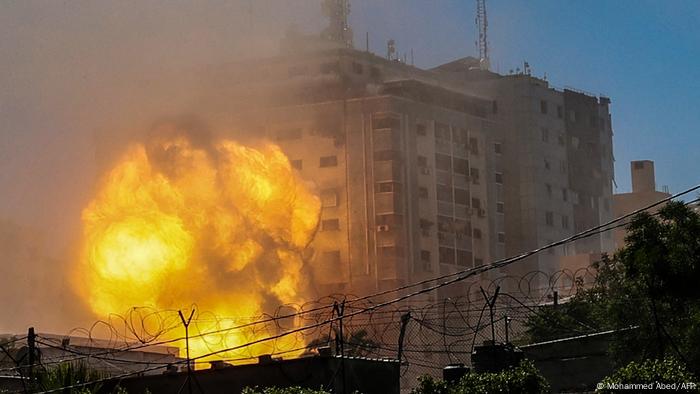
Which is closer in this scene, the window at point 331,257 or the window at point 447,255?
the window at point 331,257

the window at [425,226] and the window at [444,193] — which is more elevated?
the window at [444,193]

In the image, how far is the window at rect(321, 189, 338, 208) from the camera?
6277 inches

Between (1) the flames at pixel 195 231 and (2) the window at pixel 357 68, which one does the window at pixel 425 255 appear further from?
(1) the flames at pixel 195 231

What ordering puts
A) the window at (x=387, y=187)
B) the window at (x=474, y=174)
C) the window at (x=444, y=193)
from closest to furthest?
the window at (x=387, y=187) → the window at (x=444, y=193) → the window at (x=474, y=174)

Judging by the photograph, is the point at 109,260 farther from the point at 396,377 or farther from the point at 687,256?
the point at 687,256

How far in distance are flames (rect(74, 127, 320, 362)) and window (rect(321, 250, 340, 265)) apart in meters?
32.6

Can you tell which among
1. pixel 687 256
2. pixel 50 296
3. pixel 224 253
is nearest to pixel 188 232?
pixel 224 253

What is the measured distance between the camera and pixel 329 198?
6299 inches

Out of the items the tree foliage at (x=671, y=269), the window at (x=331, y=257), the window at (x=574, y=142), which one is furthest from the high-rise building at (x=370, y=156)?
the tree foliage at (x=671, y=269)

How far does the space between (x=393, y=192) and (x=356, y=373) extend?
97.1 m

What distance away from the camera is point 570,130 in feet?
619

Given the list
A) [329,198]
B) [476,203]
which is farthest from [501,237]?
[329,198]

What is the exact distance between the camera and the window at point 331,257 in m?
156

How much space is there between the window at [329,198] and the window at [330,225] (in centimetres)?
179
